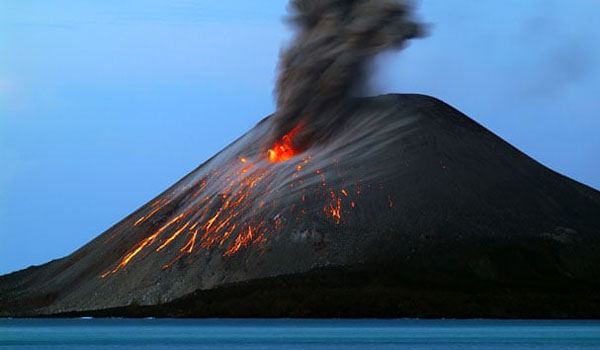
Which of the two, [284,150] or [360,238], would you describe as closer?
[360,238]

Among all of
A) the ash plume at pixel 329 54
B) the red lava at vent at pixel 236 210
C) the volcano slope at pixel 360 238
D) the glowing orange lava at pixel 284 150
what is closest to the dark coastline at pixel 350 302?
the volcano slope at pixel 360 238

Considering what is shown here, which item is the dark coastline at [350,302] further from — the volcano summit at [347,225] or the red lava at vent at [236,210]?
the red lava at vent at [236,210]
